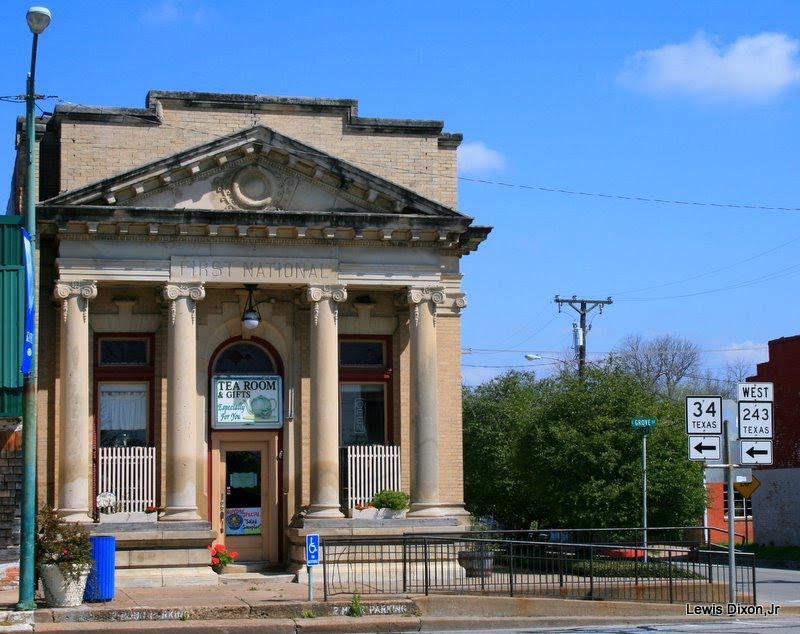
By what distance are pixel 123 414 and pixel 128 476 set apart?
56.1 inches

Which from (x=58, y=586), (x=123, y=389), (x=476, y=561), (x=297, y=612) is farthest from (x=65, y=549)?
(x=476, y=561)

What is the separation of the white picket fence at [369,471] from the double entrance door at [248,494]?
5.38 feet

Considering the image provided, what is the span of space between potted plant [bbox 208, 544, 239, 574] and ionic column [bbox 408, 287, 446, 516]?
11.7 feet

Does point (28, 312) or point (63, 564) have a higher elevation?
point (28, 312)

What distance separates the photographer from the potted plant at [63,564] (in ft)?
57.6

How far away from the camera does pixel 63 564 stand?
17.5 m

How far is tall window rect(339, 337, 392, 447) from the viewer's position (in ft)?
79.7

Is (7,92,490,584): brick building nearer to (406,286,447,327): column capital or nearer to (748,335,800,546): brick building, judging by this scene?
(406,286,447,327): column capital

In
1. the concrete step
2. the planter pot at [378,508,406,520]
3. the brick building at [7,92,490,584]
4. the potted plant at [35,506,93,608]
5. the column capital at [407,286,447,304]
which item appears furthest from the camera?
the column capital at [407,286,447,304]

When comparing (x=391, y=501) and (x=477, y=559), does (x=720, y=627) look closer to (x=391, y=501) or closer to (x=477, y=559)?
(x=477, y=559)

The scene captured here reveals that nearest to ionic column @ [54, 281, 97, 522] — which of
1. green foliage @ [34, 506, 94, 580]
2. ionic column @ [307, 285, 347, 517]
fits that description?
green foliage @ [34, 506, 94, 580]

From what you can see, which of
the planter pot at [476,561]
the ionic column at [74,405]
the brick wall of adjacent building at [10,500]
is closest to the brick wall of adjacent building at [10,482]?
the brick wall of adjacent building at [10,500]

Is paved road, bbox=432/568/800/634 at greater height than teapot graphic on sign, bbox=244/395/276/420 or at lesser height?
lesser

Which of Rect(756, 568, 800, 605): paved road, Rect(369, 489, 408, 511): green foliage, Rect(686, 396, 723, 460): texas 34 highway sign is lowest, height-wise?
Rect(756, 568, 800, 605): paved road
